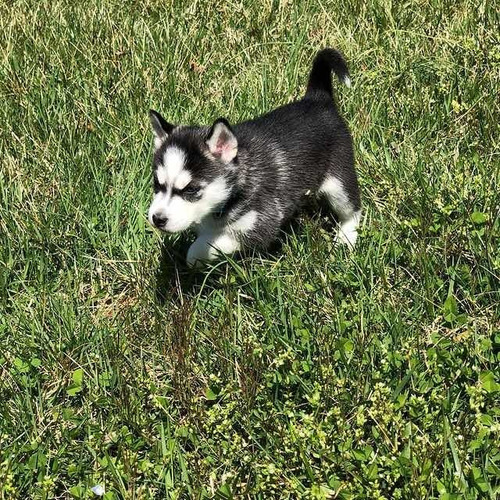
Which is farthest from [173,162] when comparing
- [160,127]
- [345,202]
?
[345,202]

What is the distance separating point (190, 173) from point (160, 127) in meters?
0.41

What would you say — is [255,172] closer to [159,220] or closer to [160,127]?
[160,127]

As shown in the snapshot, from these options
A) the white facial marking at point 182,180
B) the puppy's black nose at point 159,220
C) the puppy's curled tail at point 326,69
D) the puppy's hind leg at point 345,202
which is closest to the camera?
the puppy's black nose at point 159,220

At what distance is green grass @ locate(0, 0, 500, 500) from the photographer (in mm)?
3090

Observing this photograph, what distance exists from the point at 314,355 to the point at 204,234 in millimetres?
1041

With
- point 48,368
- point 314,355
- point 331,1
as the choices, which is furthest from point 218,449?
point 331,1

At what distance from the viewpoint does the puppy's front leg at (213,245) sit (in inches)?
162

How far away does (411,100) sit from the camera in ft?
16.7

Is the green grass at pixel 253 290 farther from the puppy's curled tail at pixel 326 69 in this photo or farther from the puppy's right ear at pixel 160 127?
the puppy's right ear at pixel 160 127

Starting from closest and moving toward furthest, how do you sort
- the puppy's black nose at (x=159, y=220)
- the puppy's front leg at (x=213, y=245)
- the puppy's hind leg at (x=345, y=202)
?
the puppy's black nose at (x=159, y=220) → the puppy's front leg at (x=213, y=245) → the puppy's hind leg at (x=345, y=202)

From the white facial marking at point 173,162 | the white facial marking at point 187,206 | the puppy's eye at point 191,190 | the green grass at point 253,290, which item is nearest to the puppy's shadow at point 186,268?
the green grass at point 253,290

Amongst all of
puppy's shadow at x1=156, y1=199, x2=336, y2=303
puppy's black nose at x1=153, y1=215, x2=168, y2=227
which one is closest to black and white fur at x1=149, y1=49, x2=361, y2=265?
puppy's black nose at x1=153, y1=215, x2=168, y2=227

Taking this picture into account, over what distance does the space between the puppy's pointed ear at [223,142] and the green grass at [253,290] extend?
0.55 metres

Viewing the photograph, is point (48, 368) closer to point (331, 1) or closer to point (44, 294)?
point (44, 294)
